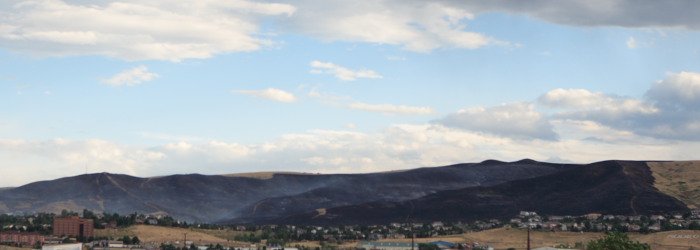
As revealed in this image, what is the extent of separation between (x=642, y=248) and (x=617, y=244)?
452cm

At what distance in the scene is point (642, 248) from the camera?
15088 cm

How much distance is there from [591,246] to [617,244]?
4.23m

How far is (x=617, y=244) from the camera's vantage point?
15012 cm

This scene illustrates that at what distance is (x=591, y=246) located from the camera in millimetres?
151625

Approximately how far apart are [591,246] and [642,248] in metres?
8.35
